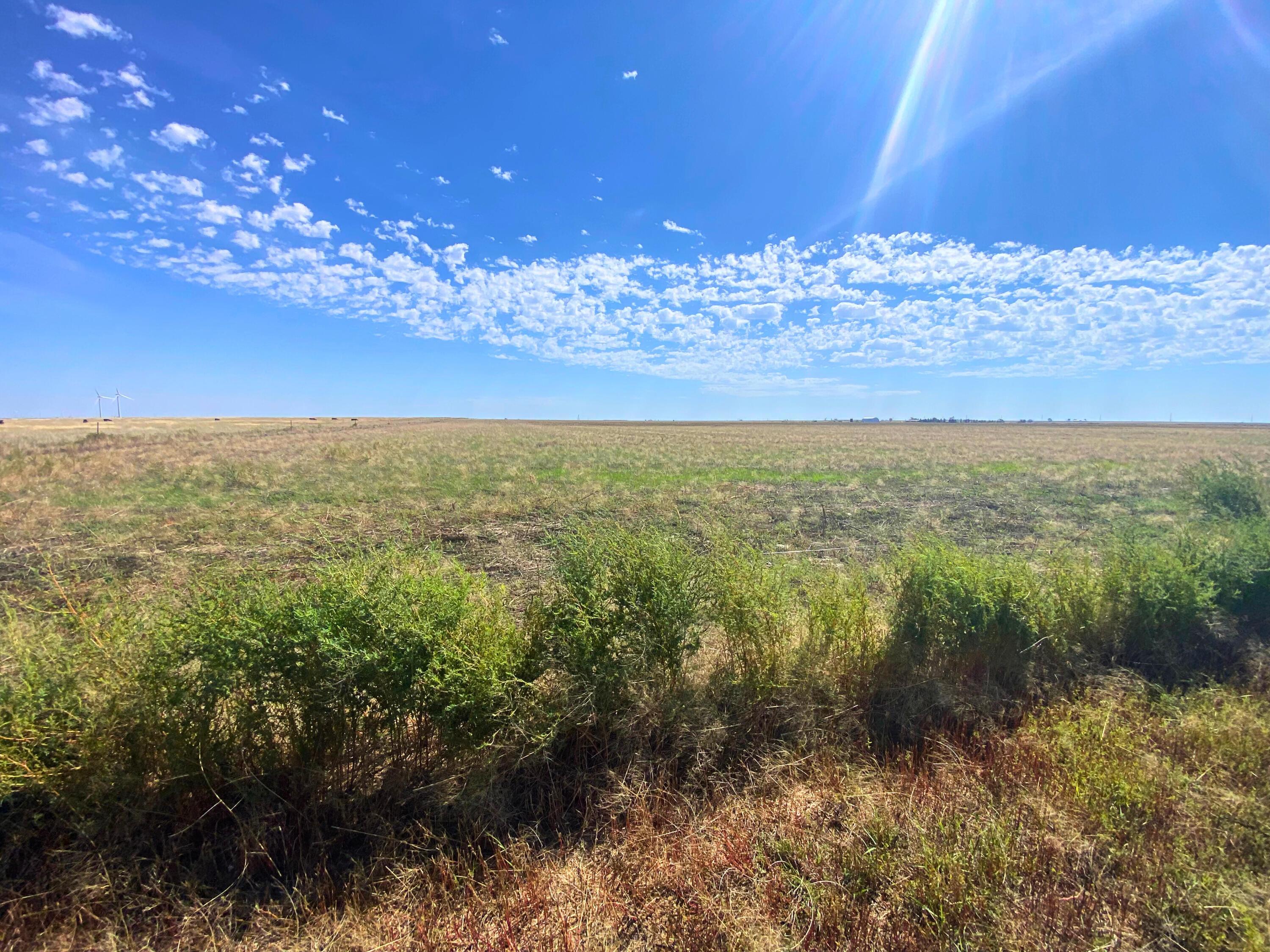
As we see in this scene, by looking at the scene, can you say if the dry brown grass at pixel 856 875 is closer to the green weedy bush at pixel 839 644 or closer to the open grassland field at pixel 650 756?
the open grassland field at pixel 650 756

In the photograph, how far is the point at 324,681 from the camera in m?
3.43

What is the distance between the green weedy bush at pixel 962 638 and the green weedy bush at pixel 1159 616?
97cm

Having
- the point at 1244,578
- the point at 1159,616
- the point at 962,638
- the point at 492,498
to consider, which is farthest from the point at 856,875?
the point at 492,498

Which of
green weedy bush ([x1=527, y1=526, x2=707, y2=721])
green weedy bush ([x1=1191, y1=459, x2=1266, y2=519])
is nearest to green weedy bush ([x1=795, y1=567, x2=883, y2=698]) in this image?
green weedy bush ([x1=527, y1=526, x2=707, y2=721])

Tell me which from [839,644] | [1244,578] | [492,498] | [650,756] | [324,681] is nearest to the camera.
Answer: [324,681]

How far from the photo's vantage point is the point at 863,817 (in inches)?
138

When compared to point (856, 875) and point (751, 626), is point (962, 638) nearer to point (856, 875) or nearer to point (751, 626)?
point (751, 626)

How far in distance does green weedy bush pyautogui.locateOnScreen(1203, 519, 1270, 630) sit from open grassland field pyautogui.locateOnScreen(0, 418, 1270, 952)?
0.04 metres

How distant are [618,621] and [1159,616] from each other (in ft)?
19.4

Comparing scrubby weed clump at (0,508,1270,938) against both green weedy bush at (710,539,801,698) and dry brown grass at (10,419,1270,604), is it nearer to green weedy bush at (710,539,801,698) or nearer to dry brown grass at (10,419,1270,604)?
green weedy bush at (710,539,801,698)

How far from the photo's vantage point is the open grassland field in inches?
116

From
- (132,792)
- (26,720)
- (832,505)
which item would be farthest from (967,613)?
(832,505)

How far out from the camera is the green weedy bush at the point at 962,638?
4730 millimetres

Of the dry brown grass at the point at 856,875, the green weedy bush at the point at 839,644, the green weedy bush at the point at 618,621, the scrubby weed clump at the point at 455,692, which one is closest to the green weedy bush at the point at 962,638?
the scrubby weed clump at the point at 455,692
